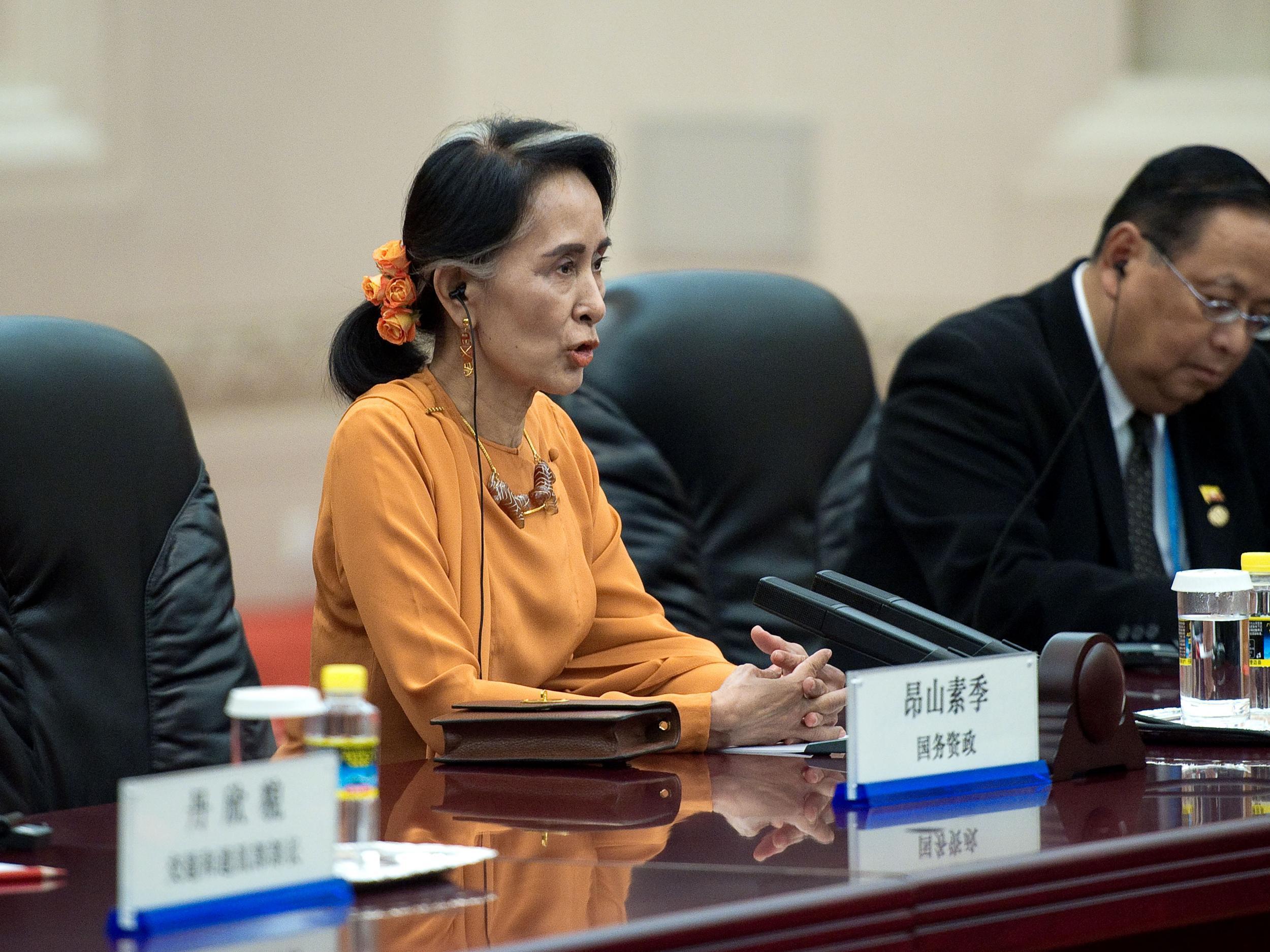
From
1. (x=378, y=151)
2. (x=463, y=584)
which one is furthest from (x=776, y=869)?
(x=378, y=151)

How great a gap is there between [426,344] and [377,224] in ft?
9.25

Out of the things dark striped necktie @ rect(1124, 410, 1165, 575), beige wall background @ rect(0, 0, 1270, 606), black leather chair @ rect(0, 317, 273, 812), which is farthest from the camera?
beige wall background @ rect(0, 0, 1270, 606)

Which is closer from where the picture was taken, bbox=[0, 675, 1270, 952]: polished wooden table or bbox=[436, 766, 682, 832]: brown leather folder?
bbox=[0, 675, 1270, 952]: polished wooden table

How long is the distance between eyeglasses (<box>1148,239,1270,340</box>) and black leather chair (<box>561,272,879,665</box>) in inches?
20.3

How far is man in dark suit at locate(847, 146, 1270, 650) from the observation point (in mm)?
2330

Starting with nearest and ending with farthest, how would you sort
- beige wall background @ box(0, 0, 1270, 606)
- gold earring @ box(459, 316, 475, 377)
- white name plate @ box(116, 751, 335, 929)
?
white name plate @ box(116, 751, 335, 929) → gold earring @ box(459, 316, 475, 377) → beige wall background @ box(0, 0, 1270, 606)

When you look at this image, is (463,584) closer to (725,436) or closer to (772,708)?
(772,708)

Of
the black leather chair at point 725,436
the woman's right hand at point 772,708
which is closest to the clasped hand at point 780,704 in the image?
the woman's right hand at point 772,708

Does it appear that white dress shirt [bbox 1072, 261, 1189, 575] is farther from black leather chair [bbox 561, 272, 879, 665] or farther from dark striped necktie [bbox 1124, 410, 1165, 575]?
black leather chair [bbox 561, 272, 879, 665]

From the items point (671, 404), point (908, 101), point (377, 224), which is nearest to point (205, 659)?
point (671, 404)

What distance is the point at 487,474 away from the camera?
1.80 metres

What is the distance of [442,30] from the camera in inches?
180

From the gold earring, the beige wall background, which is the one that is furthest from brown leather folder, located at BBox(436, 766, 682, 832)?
the beige wall background

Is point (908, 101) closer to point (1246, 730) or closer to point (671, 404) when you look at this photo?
point (671, 404)
